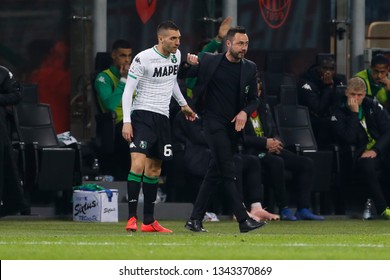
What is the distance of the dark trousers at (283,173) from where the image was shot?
18.5 m

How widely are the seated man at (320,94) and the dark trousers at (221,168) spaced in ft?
16.5

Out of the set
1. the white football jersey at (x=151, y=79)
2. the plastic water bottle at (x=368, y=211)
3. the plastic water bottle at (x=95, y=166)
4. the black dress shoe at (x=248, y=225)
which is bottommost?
the plastic water bottle at (x=368, y=211)

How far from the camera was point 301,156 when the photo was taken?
747 inches

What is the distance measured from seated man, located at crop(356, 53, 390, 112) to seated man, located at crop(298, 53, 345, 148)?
396 millimetres

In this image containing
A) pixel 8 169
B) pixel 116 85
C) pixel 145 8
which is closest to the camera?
pixel 8 169

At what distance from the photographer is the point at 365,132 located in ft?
63.5

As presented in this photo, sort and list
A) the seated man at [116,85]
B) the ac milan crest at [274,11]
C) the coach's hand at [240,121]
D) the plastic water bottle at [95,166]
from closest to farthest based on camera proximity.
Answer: the coach's hand at [240,121] < the seated man at [116,85] < the plastic water bottle at [95,166] < the ac milan crest at [274,11]

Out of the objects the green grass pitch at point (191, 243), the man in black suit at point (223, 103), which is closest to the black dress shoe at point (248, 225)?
the man in black suit at point (223, 103)

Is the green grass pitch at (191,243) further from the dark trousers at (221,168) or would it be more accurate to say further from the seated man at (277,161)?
the seated man at (277,161)

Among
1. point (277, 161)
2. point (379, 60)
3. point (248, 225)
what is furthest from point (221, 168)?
point (379, 60)

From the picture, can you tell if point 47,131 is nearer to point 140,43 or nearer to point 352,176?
point 140,43

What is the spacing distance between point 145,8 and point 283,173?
2698 mm

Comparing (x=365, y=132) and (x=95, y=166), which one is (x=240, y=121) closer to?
(x=95, y=166)

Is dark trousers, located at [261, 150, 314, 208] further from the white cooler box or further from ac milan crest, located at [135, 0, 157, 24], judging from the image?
ac milan crest, located at [135, 0, 157, 24]
